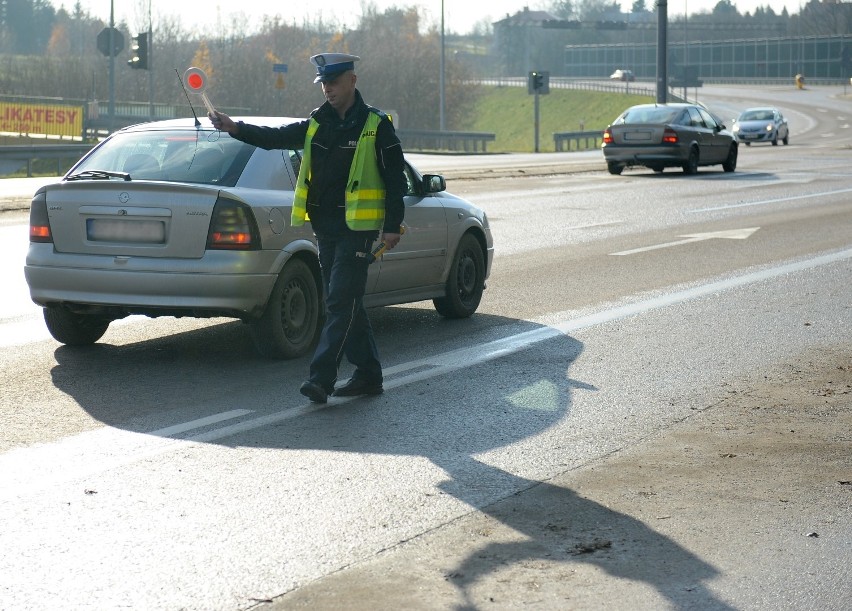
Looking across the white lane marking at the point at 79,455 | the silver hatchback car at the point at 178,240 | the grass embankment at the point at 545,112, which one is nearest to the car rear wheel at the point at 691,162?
the silver hatchback car at the point at 178,240

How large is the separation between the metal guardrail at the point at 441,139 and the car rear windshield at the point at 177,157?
146ft

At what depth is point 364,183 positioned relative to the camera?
7.20 meters

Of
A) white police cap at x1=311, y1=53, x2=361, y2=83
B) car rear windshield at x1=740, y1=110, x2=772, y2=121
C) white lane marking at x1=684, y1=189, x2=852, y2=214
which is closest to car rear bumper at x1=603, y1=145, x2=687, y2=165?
white lane marking at x1=684, y1=189, x2=852, y2=214

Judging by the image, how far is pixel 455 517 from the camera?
17.1ft

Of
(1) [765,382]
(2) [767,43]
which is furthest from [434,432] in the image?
(2) [767,43]

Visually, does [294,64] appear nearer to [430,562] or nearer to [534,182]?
[534,182]

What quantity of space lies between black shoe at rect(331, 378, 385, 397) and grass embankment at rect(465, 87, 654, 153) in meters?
94.5

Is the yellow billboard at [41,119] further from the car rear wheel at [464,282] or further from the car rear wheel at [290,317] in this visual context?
the car rear wheel at [290,317]

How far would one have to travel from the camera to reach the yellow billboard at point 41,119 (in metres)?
46.9

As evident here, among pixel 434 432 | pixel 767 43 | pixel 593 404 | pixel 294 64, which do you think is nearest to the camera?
pixel 434 432

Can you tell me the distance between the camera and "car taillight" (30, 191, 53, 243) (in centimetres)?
841

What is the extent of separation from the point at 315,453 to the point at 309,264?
98.6 inches

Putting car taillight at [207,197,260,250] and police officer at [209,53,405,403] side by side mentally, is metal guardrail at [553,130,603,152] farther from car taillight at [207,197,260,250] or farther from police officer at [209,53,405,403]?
police officer at [209,53,405,403]

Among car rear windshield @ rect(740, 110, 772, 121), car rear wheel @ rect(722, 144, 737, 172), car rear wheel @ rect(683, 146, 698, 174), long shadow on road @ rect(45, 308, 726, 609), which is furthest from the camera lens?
car rear windshield @ rect(740, 110, 772, 121)
